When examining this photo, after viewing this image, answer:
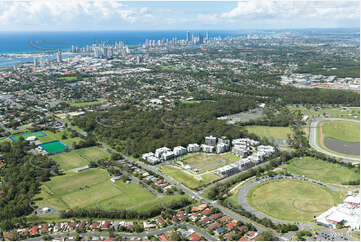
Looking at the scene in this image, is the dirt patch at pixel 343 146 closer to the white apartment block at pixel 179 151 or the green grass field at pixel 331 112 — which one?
the green grass field at pixel 331 112

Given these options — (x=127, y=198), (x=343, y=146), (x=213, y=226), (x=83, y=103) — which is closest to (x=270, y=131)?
(x=343, y=146)

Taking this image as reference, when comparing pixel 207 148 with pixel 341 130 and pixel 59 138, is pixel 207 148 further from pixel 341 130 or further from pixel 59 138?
pixel 341 130

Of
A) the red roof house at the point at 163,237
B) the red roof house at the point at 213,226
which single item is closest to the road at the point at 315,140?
the red roof house at the point at 213,226

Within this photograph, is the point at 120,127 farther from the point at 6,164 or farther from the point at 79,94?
the point at 79,94

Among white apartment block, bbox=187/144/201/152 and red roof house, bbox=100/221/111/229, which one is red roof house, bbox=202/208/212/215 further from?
white apartment block, bbox=187/144/201/152

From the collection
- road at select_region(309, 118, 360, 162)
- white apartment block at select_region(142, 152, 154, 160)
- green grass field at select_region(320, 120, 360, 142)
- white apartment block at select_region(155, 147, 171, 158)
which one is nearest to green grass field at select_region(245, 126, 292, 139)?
road at select_region(309, 118, 360, 162)

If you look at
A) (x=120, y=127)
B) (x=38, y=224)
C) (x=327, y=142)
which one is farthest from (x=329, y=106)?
(x=38, y=224)
